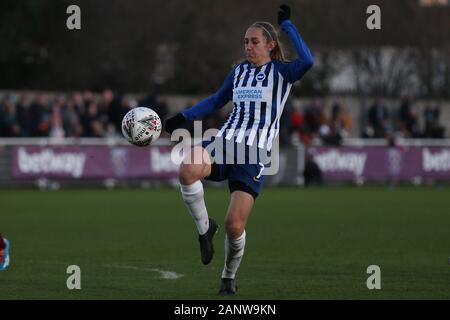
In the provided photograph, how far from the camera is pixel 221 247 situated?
13.9 m

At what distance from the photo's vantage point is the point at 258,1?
137ft

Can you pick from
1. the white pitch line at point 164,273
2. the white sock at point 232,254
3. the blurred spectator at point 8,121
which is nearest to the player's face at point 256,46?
the white sock at point 232,254

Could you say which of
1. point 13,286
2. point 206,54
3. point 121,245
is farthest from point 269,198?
point 206,54

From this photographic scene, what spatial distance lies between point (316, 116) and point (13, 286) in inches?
826

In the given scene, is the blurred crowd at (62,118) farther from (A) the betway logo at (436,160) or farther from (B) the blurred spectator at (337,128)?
(A) the betway logo at (436,160)

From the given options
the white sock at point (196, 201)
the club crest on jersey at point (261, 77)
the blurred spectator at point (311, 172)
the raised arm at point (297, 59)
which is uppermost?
the raised arm at point (297, 59)

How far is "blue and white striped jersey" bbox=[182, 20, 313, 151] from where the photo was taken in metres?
9.53

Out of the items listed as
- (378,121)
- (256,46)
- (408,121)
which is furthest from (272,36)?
(408,121)

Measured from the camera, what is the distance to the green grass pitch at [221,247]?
9.84m

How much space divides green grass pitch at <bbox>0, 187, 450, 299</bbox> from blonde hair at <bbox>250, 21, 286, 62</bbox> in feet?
6.53

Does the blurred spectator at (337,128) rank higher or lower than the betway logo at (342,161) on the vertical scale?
higher

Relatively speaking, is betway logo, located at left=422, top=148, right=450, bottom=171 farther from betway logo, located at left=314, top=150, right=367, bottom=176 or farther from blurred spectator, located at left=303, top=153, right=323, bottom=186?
blurred spectator, located at left=303, top=153, right=323, bottom=186

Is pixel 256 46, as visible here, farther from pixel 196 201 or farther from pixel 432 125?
pixel 432 125

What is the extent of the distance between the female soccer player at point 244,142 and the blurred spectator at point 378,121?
2109cm
